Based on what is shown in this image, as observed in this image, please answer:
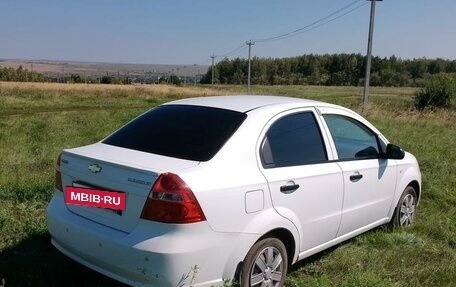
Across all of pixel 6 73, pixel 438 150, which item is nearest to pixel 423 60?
pixel 6 73

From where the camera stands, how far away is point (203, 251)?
120 inches

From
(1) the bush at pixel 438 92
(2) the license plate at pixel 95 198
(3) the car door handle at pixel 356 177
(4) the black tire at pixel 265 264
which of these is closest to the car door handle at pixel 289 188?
(4) the black tire at pixel 265 264

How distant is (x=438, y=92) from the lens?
1276 inches

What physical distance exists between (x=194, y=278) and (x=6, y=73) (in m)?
88.1

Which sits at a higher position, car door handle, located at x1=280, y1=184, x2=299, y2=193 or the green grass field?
car door handle, located at x1=280, y1=184, x2=299, y2=193

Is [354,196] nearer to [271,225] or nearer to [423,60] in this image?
[271,225]

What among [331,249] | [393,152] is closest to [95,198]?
[331,249]

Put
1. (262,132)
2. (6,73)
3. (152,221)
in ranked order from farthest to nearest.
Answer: (6,73) → (262,132) → (152,221)

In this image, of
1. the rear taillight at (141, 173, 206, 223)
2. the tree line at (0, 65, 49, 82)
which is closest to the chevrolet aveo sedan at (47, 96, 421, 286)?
the rear taillight at (141, 173, 206, 223)

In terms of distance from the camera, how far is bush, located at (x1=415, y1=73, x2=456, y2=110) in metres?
31.9

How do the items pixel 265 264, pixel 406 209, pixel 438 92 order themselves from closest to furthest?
pixel 265 264, pixel 406 209, pixel 438 92

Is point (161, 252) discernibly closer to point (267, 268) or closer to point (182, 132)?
point (267, 268)

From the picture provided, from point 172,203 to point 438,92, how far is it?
33.0 meters

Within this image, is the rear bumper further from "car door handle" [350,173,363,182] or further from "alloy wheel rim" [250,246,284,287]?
"car door handle" [350,173,363,182]
